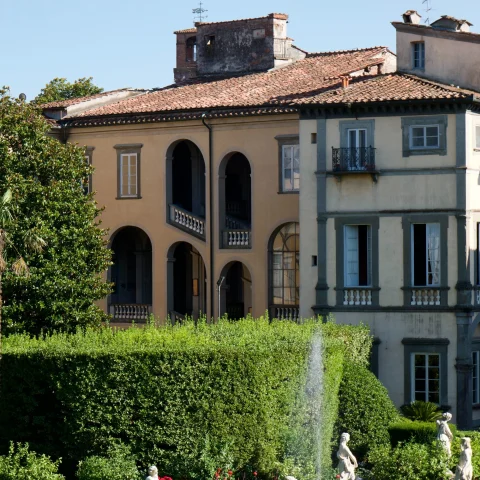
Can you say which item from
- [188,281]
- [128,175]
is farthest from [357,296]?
[128,175]

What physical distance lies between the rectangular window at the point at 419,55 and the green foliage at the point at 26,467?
70.9ft

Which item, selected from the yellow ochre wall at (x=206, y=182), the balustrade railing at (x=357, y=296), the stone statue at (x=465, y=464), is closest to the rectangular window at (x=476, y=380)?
the balustrade railing at (x=357, y=296)

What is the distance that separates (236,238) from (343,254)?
6299 millimetres

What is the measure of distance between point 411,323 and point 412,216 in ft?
11.1

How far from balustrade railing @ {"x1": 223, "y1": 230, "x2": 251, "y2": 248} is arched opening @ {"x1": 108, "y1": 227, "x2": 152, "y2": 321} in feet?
Answer: 16.1

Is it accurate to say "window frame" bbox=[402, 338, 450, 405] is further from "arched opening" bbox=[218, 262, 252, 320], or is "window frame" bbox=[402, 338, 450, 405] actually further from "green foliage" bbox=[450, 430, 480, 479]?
"arched opening" bbox=[218, 262, 252, 320]

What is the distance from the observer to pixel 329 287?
165ft

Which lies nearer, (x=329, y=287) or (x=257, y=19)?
(x=329, y=287)

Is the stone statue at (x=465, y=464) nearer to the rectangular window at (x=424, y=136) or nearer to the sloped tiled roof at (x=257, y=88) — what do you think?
the rectangular window at (x=424, y=136)

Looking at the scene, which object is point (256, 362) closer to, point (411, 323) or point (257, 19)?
point (411, 323)

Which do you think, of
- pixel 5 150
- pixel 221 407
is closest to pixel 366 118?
pixel 5 150

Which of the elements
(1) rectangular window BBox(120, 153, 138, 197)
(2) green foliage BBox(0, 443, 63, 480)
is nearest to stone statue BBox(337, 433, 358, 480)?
(2) green foliage BBox(0, 443, 63, 480)

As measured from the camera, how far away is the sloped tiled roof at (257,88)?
54906 millimetres

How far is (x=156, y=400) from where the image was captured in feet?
123
